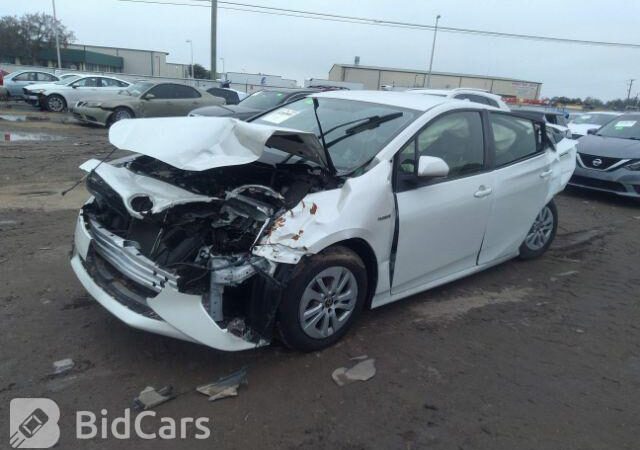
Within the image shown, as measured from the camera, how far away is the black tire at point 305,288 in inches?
118

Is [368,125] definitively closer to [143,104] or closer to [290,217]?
[290,217]

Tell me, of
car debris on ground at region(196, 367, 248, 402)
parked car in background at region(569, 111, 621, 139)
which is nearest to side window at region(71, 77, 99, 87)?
parked car in background at region(569, 111, 621, 139)

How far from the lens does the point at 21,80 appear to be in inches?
831

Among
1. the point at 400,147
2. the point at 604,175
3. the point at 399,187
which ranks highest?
the point at 400,147

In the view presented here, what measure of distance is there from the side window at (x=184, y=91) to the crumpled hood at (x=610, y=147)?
11.3 m

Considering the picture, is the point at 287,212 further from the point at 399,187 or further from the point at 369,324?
the point at 369,324

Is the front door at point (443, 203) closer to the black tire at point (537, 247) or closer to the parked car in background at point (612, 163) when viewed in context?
the black tire at point (537, 247)

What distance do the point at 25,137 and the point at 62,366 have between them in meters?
11.4

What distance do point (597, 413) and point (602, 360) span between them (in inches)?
28.6

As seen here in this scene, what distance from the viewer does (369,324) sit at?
150 inches

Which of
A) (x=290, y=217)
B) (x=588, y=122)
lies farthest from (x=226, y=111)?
(x=588, y=122)

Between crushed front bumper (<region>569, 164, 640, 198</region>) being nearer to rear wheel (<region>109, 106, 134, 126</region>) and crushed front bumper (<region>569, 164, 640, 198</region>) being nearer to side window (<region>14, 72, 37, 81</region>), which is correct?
rear wheel (<region>109, 106, 134, 126</region>)

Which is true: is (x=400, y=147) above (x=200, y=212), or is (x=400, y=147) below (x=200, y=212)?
above

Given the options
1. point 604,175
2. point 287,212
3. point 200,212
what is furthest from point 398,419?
point 604,175
